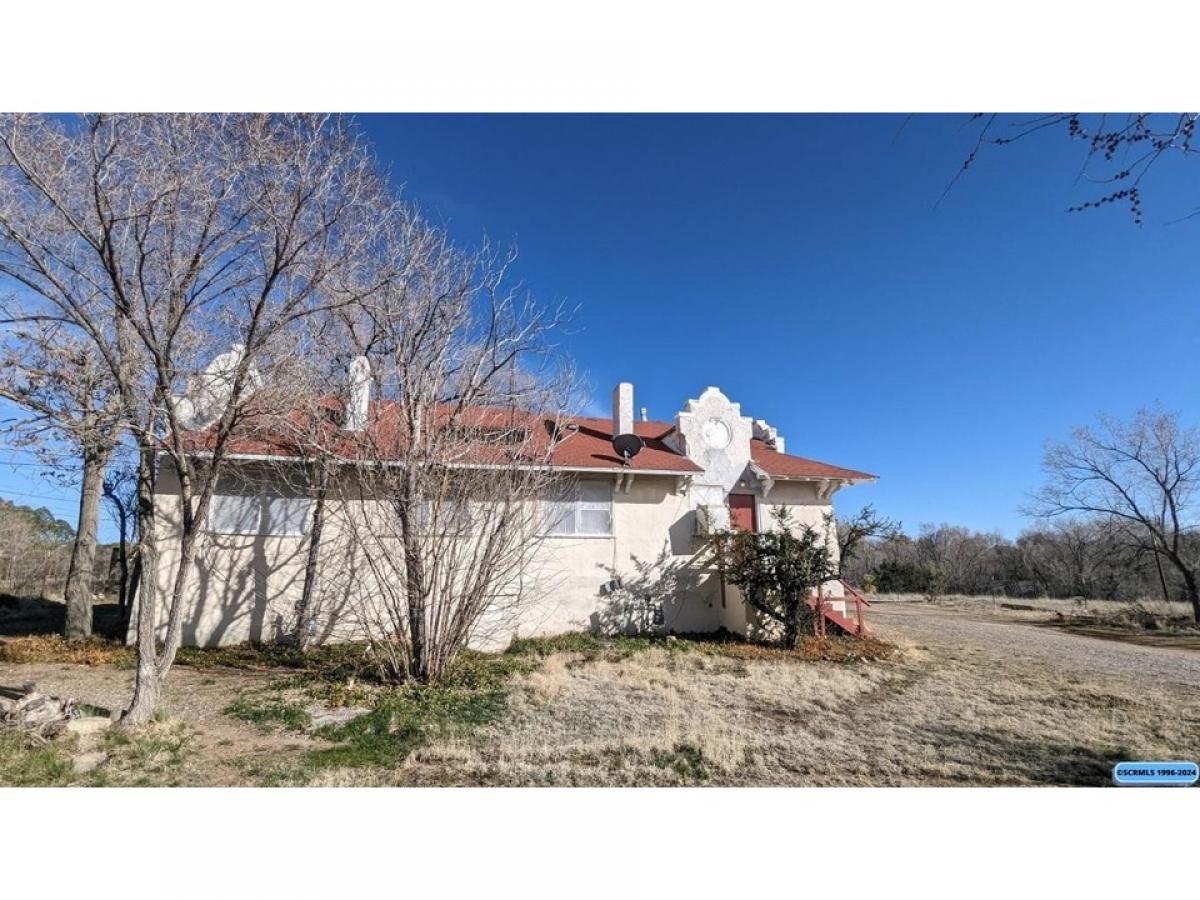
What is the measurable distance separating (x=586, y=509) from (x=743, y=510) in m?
3.08

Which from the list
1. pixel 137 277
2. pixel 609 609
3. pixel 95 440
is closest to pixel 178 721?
pixel 95 440

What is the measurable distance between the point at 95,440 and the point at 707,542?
802 centimetres

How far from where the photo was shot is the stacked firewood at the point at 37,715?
3.67 meters

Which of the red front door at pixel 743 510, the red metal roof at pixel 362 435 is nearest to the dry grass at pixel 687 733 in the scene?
the red metal roof at pixel 362 435

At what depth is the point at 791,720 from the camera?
454 centimetres

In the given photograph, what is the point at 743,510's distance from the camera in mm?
10016

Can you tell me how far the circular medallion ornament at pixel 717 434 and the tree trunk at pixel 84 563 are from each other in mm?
9512

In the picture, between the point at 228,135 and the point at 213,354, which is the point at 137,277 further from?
the point at 228,135

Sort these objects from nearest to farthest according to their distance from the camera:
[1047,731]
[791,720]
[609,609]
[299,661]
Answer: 1. [1047,731]
2. [791,720]
3. [299,661]
4. [609,609]

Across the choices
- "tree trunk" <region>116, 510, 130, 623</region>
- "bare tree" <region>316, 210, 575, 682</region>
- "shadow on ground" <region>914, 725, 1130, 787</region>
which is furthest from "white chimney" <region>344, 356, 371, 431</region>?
"tree trunk" <region>116, 510, 130, 623</region>

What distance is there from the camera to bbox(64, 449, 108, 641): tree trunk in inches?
325

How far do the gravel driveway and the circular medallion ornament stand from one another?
4.36m

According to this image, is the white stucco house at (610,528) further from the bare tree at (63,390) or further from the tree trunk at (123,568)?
the tree trunk at (123,568)

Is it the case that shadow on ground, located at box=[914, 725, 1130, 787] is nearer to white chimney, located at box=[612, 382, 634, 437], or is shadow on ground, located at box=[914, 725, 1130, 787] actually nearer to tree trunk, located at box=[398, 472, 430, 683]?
tree trunk, located at box=[398, 472, 430, 683]
